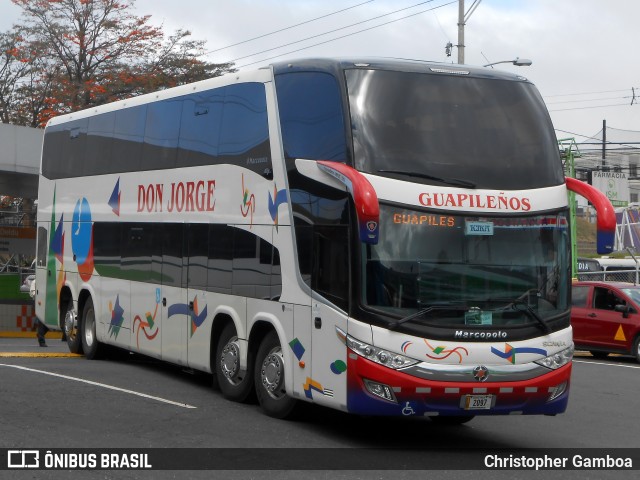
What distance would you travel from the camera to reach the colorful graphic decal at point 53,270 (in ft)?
66.6

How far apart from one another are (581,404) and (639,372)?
5.94 m

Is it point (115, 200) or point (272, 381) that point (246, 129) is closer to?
point (272, 381)

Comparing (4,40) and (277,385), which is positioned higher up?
(4,40)

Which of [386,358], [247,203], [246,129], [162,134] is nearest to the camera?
[386,358]

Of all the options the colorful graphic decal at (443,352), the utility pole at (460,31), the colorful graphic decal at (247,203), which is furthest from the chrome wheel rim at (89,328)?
the utility pole at (460,31)

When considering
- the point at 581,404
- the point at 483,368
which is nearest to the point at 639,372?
the point at 581,404

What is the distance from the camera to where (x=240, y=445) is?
35.1 feet

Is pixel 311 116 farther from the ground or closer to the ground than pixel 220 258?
farther from the ground

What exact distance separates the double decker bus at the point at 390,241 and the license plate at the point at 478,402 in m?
0.01

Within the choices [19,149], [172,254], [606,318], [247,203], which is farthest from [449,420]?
[19,149]

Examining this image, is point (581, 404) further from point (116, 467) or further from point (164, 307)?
point (116, 467)

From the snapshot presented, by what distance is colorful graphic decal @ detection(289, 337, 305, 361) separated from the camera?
11.9 meters

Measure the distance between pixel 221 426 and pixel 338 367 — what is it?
1.59 metres

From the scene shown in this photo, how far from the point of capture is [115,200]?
17828 millimetres
